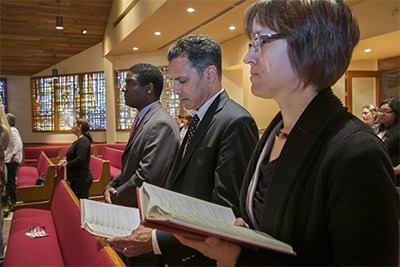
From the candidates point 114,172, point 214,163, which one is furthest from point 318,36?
point 114,172

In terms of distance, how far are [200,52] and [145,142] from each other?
63cm

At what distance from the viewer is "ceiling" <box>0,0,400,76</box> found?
6.32 metres

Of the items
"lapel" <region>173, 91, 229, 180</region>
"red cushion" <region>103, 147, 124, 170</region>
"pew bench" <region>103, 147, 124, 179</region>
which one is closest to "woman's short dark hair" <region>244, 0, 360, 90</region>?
"lapel" <region>173, 91, 229, 180</region>

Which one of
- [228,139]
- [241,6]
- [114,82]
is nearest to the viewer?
[228,139]

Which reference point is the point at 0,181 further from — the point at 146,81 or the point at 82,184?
the point at 82,184

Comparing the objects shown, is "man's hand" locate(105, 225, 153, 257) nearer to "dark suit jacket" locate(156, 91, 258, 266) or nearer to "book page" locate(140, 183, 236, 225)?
"dark suit jacket" locate(156, 91, 258, 266)

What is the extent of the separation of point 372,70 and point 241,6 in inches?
140

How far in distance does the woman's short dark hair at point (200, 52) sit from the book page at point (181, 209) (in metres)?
0.80

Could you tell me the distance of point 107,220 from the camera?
1.48 meters

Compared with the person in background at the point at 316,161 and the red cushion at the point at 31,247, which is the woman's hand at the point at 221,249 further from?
the red cushion at the point at 31,247

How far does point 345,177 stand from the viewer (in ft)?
2.31

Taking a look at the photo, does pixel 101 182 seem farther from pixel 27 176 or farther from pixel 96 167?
pixel 27 176

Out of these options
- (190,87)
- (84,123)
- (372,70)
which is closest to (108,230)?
(190,87)

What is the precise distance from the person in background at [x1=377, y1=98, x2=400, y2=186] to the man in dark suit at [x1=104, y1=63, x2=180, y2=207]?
8.28 ft
